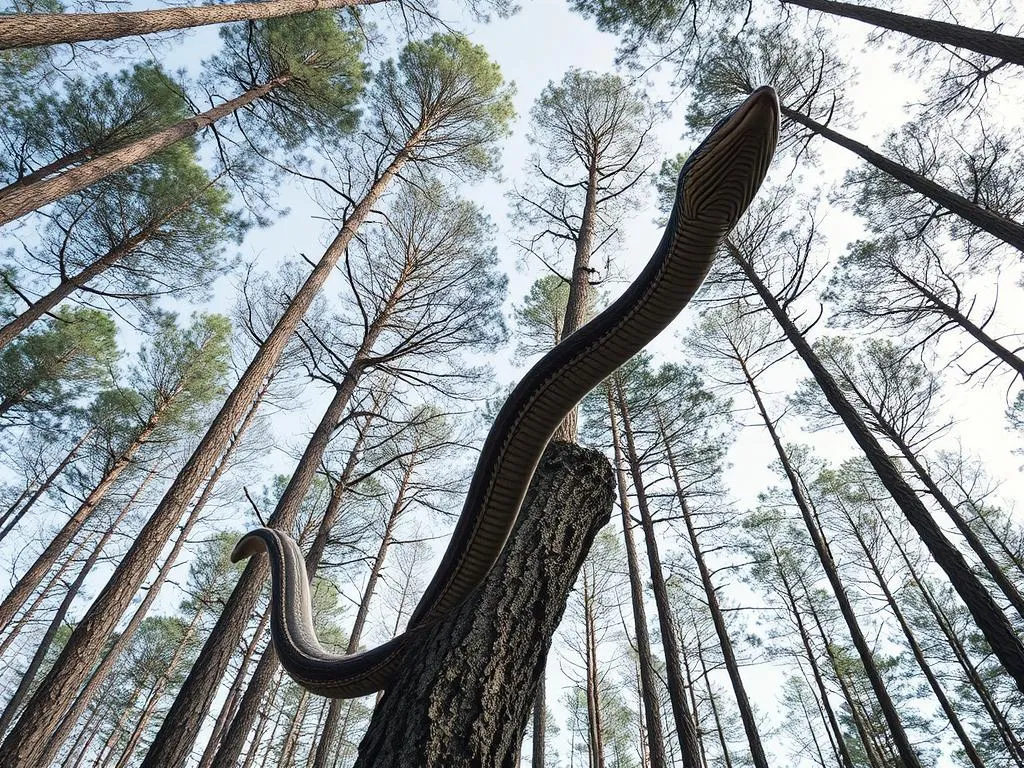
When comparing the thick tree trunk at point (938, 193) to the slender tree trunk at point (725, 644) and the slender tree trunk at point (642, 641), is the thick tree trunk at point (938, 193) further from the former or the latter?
the slender tree trunk at point (725, 644)

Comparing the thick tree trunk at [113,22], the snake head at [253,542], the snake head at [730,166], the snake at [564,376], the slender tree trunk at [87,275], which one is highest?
the slender tree trunk at [87,275]

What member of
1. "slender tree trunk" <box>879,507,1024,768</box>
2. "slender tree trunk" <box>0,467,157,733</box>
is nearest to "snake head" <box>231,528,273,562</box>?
"slender tree trunk" <box>879,507,1024,768</box>

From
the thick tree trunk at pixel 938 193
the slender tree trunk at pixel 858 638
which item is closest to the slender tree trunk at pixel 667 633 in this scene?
the slender tree trunk at pixel 858 638

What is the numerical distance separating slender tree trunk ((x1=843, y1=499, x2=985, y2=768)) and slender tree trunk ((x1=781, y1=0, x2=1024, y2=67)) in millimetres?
15253

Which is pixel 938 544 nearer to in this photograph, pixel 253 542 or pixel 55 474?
pixel 253 542

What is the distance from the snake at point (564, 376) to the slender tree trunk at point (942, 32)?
21.3ft

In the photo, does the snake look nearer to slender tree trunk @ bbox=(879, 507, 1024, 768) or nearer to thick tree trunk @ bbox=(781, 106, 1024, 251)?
thick tree trunk @ bbox=(781, 106, 1024, 251)

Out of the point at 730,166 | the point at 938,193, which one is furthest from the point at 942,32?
the point at 730,166

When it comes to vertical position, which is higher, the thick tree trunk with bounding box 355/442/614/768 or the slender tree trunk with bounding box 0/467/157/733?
the slender tree trunk with bounding box 0/467/157/733

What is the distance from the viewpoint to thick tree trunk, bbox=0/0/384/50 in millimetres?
4348

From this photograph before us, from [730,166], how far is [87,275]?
1409 centimetres

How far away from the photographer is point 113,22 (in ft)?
16.5

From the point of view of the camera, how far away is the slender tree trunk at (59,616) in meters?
14.6

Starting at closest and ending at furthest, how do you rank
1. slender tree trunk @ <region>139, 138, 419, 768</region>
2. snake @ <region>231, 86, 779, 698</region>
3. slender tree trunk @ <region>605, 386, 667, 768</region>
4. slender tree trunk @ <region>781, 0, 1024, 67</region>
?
1. snake @ <region>231, 86, 779, 698</region>
2. slender tree trunk @ <region>139, 138, 419, 768</region>
3. slender tree trunk @ <region>781, 0, 1024, 67</region>
4. slender tree trunk @ <region>605, 386, 667, 768</region>
